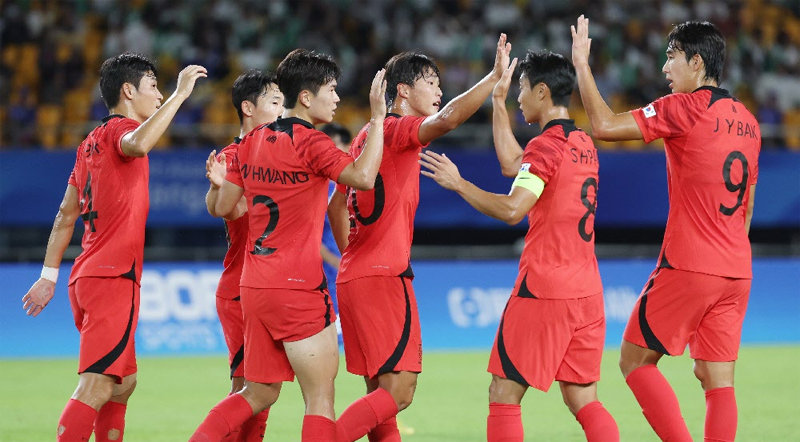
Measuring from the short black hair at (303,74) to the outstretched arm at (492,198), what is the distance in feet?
2.47

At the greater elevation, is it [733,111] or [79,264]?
[733,111]

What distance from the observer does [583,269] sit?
19.8 ft

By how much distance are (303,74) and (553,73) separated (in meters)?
1.40

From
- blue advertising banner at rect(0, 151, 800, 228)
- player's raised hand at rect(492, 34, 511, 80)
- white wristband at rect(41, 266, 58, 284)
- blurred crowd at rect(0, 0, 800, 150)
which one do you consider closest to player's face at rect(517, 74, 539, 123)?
player's raised hand at rect(492, 34, 511, 80)

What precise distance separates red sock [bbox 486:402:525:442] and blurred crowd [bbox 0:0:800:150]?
1174 centimetres

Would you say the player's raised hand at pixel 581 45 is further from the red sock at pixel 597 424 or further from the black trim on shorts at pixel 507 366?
the red sock at pixel 597 424

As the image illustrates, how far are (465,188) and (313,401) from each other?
142 cm

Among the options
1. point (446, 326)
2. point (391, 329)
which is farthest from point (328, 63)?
point (446, 326)

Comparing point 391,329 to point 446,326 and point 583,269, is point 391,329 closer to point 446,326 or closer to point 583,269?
point 583,269

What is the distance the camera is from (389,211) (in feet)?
21.1

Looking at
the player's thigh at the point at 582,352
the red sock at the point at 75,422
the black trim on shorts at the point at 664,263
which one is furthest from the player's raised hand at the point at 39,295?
the black trim on shorts at the point at 664,263

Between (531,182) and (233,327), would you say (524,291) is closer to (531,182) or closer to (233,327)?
(531,182)

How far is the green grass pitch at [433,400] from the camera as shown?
8695mm

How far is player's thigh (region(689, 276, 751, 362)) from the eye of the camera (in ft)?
20.8
